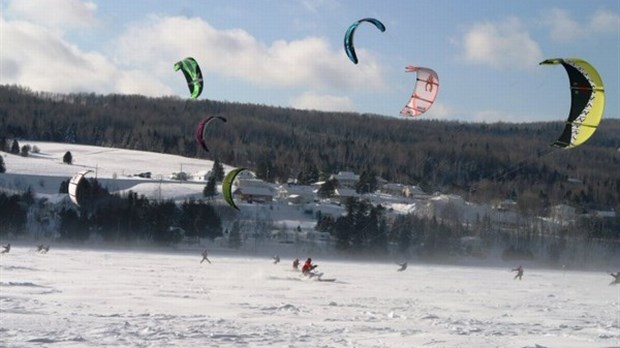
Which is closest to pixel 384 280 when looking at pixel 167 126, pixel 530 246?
pixel 530 246

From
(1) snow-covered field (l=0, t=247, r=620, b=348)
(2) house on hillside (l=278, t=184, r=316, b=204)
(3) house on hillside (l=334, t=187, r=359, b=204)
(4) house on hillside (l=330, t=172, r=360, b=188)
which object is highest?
(4) house on hillside (l=330, t=172, r=360, b=188)

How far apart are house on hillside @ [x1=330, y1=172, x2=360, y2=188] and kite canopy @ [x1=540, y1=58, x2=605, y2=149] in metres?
62.3

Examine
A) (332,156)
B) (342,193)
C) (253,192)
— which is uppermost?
(332,156)

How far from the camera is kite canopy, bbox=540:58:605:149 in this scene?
1091 centimetres

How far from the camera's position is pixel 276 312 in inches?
488

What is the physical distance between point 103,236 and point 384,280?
24.6 metres

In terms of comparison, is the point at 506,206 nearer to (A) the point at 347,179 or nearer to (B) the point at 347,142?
(A) the point at 347,179

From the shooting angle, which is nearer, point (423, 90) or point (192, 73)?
point (423, 90)

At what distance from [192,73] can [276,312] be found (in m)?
6.66

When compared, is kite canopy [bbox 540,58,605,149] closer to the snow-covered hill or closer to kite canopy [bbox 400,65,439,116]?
kite canopy [bbox 400,65,439,116]

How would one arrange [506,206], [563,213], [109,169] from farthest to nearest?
[109,169]
[506,206]
[563,213]

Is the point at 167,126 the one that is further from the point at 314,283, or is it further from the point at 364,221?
the point at 314,283

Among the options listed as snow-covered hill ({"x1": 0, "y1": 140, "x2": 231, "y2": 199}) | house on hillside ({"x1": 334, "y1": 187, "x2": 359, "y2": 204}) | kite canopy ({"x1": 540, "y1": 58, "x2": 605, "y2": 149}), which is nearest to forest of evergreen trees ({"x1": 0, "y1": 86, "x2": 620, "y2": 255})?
house on hillside ({"x1": 334, "y1": 187, "x2": 359, "y2": 204})

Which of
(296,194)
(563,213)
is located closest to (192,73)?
(296,194)
